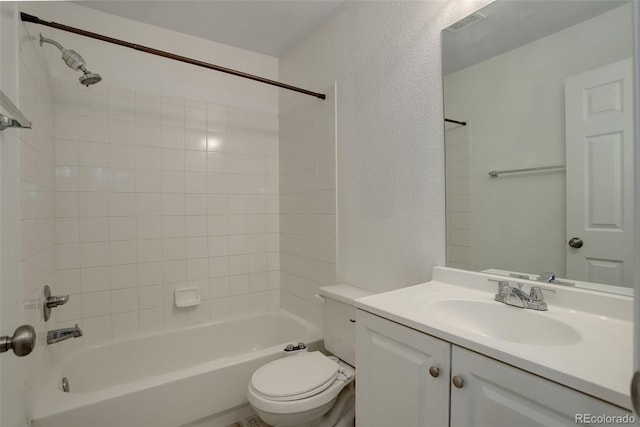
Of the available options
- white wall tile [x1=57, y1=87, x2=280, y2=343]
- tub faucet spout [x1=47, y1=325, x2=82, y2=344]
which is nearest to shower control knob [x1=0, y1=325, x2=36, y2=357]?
tub faucet spout [x1=47, y1=325, x2=82, y2=344]

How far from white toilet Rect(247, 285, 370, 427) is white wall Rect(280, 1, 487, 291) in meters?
0.22

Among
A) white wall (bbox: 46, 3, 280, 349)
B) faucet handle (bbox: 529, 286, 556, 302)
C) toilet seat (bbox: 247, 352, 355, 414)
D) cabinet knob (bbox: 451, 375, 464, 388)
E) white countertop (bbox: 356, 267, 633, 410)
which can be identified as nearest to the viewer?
white countertop (bbox: 356, 267, 633, 410)

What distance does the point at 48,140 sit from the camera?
1.63m

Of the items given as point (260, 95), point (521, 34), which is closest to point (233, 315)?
point (260, 95)

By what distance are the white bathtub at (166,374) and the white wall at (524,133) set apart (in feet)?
4.37

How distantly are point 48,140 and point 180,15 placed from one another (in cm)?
115

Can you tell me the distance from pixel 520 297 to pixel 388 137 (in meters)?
0.95

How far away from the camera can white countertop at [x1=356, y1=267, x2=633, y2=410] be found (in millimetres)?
570

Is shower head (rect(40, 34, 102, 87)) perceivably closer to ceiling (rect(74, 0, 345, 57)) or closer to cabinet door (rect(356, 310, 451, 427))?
ceiling (rect(74, 0, 345, 57))

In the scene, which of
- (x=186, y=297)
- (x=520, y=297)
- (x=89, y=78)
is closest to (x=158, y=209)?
(x=186, y=297)

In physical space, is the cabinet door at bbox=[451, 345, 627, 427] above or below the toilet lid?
above

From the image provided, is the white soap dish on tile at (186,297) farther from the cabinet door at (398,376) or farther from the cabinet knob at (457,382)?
the cabinet knob at (457,382)

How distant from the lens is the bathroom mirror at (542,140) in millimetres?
880

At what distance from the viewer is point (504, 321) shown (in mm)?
975
